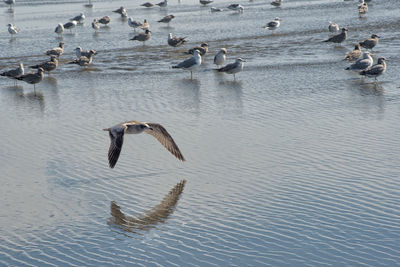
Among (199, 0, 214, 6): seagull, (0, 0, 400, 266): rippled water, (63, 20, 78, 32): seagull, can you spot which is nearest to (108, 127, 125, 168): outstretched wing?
(0, 0, 400, 266): rippled water

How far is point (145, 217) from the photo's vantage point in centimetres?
928

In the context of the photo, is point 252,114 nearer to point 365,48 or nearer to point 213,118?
point 213,118

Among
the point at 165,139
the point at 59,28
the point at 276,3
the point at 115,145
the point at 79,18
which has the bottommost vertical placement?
the point at 276,3

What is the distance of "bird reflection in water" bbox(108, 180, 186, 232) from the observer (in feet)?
29.6

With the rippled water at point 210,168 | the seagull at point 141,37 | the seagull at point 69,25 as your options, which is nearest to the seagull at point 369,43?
the rippled water at point 210,168

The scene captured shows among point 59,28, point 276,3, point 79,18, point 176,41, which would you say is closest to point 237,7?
point 276,3

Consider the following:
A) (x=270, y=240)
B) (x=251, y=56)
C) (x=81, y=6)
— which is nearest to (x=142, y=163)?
(x=270, y=240)

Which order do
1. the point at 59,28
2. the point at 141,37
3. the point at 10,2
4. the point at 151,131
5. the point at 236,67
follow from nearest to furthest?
1. the point at 151,131
2. the point at 236,67
3. the point at 141,37
4. the point at 59,28
5. the point at 10,2

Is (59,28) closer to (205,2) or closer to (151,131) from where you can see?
(205,2)

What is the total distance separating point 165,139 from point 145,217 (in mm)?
2439

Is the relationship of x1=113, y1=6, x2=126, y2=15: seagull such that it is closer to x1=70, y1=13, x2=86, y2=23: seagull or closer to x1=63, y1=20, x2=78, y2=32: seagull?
x1=70, y1=13, x2=86, y2=23: seagull

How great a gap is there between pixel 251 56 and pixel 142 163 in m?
12.8

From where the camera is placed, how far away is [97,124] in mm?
14617

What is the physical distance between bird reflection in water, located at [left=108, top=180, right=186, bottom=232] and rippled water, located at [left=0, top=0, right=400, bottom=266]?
3 centimetres
